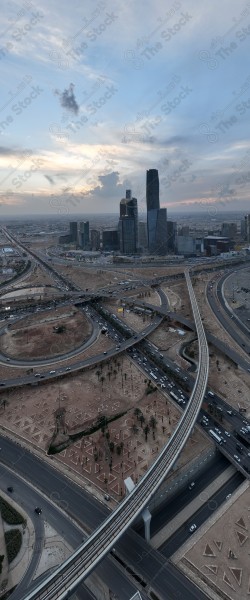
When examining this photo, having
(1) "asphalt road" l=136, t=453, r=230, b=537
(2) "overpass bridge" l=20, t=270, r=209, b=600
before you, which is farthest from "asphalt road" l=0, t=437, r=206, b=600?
(2) "overpass bridge" l=20, t=270, r=209, b=600

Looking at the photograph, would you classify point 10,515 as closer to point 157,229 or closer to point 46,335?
point 46,335

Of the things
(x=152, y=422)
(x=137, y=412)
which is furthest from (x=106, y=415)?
(x=152, y=422)

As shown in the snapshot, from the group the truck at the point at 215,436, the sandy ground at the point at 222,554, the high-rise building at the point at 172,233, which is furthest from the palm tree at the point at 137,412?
the high-rise building at the point at 172,233

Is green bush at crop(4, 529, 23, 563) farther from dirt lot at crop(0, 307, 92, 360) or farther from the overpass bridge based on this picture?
dirt lot at crop(0, 307, 92, 360)

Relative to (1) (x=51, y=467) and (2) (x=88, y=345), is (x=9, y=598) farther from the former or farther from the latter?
(2) (x=88, y=345)

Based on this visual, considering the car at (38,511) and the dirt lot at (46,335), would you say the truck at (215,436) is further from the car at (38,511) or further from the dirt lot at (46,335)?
the dirt lot at (46,335)
